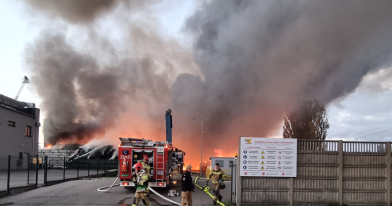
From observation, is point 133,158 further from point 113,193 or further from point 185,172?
point 185,172

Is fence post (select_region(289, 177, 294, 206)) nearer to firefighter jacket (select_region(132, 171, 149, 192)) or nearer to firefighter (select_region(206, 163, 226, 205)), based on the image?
firefighter (select_region(206, 163, 226, 205))

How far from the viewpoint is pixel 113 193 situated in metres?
14.9

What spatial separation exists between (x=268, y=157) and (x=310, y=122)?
31300 millimetres

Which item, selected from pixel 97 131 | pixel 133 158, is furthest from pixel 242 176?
pixel 97 131

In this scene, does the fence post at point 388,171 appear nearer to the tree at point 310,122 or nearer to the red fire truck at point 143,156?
the red fire truck at point 143,156

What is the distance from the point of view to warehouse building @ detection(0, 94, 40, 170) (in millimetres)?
31453

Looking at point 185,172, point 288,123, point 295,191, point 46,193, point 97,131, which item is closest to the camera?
point 185,172

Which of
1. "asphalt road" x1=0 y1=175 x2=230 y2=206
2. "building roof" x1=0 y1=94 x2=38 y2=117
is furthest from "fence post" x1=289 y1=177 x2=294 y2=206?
"building roof" x1=0 y1=94 x2=38 y2=117

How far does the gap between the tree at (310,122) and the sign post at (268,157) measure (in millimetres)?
30800

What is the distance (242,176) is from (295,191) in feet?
6.18

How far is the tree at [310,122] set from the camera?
39.8 metres

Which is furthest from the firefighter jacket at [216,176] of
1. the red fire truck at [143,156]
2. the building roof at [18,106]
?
the building roof at [18,106]

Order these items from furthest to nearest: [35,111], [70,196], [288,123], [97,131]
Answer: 1. [97,131]
2. [288,123]
3. [35,111]
4. [70,196]

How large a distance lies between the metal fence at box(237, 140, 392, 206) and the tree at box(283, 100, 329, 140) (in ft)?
97.7
